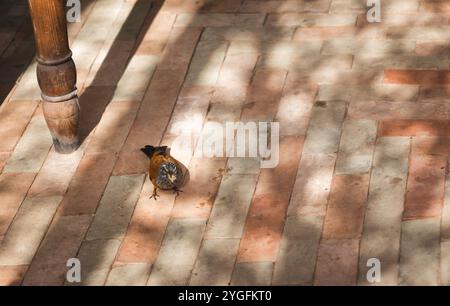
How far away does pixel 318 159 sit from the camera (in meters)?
8.20

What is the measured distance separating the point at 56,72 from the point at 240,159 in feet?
5.25

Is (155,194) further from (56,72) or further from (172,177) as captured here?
(56,72)

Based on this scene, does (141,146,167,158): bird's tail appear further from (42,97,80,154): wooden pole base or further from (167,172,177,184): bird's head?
(42,97,80,154): wooden pole base

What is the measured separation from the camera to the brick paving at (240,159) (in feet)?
24.0

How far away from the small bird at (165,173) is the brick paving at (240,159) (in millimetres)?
118

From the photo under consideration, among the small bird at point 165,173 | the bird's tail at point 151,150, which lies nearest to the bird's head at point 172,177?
the small bird at point 165,173

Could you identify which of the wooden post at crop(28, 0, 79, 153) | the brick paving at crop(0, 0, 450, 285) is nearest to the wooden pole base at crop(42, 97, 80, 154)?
the wooden post at crop(28, 0, 79, 153)

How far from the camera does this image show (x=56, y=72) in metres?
8.15

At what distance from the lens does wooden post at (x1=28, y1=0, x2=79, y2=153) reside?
7953mm

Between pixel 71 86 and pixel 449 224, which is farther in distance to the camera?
pixel 71 86

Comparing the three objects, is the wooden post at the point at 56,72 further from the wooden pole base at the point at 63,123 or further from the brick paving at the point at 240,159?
the brick paving at the point at 240,159

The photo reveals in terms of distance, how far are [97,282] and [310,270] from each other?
1473mm
